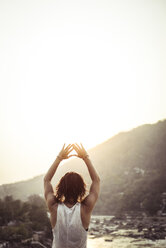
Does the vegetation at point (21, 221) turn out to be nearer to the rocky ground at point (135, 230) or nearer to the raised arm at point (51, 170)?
the rocky ground at point (135, 230)

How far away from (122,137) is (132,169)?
35.6 m

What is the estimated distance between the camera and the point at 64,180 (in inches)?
95.2

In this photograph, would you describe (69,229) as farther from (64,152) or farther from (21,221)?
(21,221)

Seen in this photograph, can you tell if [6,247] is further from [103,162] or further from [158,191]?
[103,162]

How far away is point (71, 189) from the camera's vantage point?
238cm

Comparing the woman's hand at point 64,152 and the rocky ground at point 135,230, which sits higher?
Result: the woman's hand at point 64,152

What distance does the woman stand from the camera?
2.24 m

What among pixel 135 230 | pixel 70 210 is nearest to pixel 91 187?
pixel 70 210

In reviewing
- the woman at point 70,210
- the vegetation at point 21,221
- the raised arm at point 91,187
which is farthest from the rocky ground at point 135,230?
the woman at point 70,210

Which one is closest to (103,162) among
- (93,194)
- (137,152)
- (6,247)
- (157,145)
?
(137,152)

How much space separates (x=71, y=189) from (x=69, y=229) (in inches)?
13.5

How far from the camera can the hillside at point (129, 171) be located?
299 feet

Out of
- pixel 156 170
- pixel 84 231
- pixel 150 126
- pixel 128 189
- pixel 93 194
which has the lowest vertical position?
pixel 128 189

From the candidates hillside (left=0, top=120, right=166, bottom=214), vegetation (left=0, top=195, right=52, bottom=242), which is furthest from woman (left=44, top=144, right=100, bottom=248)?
hillside (left=0, top=120, right=166, bottom=214)
